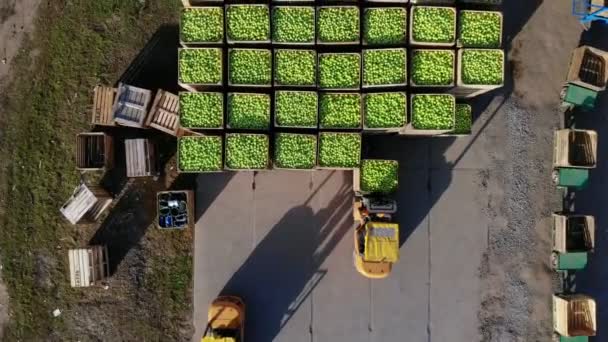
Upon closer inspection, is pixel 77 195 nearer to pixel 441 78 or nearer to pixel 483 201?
pixel 441 78

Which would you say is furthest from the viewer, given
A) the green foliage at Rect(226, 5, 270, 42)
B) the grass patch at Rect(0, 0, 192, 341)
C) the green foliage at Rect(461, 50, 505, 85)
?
the grass patch at Rect(0, 0, 192, 341)

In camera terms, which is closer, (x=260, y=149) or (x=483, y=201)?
(x=260, y=149)

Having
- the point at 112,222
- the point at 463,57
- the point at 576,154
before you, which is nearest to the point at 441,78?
the point at 463,57

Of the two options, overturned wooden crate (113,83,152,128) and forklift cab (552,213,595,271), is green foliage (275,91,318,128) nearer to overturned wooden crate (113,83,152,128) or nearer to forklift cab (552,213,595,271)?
overturned wooden crate (113,83,152,128)

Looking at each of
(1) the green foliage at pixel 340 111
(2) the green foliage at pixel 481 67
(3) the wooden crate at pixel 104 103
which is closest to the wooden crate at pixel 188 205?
(3) the wooden crate at pixel 104 103

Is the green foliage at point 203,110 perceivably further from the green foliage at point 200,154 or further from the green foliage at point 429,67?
the green foliage at point 429,67

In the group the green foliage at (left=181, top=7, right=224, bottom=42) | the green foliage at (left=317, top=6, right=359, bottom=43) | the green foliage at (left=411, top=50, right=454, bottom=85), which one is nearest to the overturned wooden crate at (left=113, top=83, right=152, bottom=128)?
the green foliage at (left=181, top=7, right=224, bottom=42)

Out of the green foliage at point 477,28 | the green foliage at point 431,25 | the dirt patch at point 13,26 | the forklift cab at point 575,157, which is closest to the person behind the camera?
the green foliage at point 431,25
